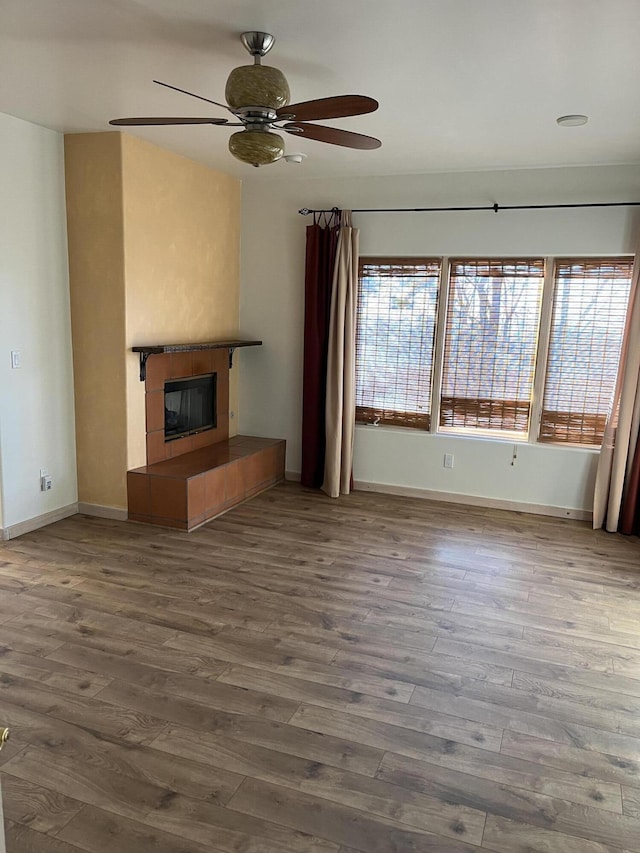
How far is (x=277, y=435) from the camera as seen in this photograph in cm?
596

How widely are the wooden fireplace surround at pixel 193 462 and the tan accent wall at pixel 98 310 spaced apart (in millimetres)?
199

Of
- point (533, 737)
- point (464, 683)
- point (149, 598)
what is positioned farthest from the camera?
point (149, 598)

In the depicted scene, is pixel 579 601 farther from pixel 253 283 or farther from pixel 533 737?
pixel 253 283

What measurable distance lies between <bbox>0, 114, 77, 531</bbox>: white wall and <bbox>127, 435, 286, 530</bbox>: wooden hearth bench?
2.06ft

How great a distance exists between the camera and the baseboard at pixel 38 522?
424 centimetres

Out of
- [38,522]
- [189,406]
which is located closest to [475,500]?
[189,406]

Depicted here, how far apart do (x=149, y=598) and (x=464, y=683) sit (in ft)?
5.74

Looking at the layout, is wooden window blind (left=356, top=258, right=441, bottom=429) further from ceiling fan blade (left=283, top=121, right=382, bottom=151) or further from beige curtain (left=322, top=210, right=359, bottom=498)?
ceiling fan blade (left=283, top=121, right=382, bottom=151)

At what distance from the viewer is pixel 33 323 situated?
4.25 metres

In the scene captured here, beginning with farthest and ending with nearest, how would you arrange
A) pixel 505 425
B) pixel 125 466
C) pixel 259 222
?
pixel 259 222
pixel 505 425
pixel 125 466

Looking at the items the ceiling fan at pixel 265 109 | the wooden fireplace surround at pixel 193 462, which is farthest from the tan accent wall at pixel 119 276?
the ceiling fan at pixel 265 109

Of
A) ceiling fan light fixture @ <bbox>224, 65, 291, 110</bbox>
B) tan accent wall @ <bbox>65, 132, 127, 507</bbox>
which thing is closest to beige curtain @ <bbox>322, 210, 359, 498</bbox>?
tan accent wall @ <bbox>65, 132, 127, 507</bbox>

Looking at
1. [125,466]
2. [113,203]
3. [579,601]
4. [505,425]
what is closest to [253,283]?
[113,203]

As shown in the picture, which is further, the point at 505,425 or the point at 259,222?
the point at 259,222
